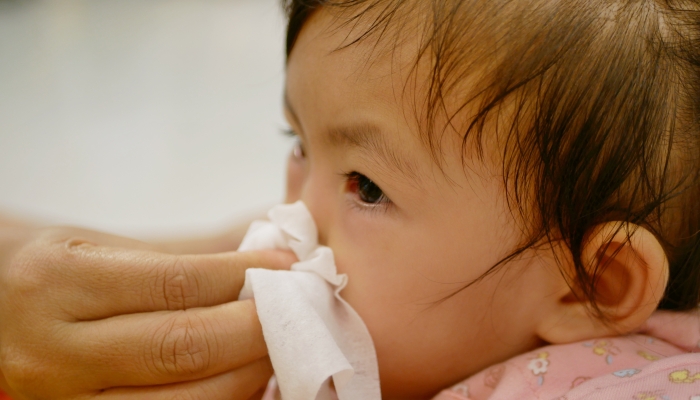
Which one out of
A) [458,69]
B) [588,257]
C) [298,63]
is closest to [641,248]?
[588,257]

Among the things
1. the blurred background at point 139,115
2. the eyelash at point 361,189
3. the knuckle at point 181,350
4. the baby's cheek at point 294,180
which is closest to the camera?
the knuckle at point 181,350

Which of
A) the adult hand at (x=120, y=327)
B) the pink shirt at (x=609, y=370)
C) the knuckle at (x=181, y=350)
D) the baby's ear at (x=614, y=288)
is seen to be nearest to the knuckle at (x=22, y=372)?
the adult hand at (x=120, y=327)

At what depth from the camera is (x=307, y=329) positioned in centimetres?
67

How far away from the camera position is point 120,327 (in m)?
0.66

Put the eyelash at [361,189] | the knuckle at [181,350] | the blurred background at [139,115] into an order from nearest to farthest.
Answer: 1. the knuckle at [181,350]
2. the eyelash at [361,189]
3. the blurred background at [139,115]

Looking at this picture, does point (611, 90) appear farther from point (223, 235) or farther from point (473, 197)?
point (223, 235)

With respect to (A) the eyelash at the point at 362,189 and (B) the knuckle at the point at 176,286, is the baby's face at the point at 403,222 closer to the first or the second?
(A) the eyelash at the point at 362,189

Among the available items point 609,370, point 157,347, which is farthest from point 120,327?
point 609,370

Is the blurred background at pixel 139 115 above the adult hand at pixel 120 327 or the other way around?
above

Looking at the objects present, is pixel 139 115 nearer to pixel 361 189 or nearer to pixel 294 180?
pixel 294 180

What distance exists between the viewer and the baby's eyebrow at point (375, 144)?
0.71 meters

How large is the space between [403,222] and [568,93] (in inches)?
9.3

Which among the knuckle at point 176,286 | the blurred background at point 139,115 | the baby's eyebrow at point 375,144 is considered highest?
the blurred background at point 139,115

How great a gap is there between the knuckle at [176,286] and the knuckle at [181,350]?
35mm
